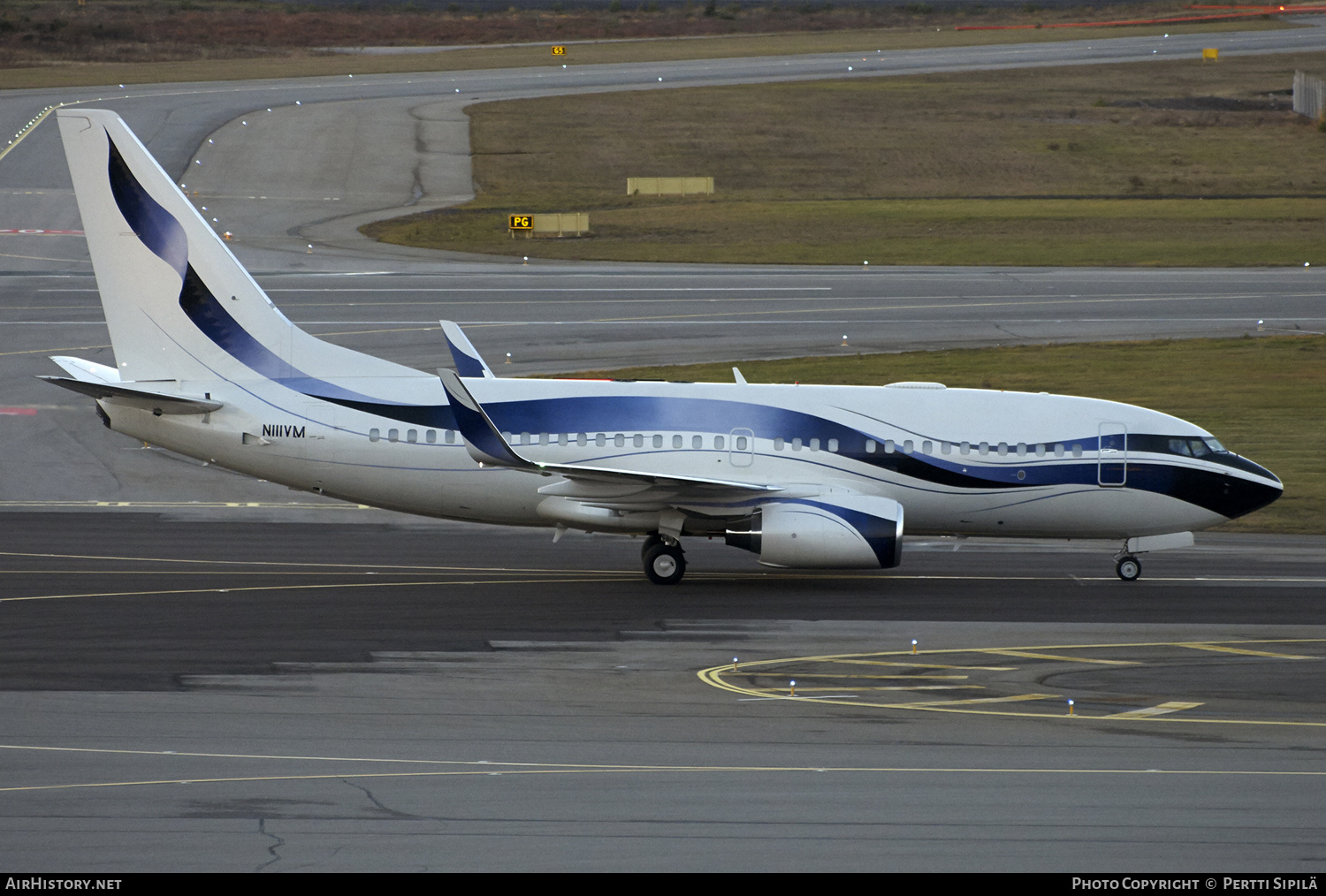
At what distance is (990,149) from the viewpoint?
8925cm

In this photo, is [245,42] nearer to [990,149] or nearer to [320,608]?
[990,149]

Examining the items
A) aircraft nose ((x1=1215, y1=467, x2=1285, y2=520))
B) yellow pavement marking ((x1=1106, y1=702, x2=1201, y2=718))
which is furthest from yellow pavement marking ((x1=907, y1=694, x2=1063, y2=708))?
aircraft nose ((x1=1215, y1=467, x2=1285, y2=520))

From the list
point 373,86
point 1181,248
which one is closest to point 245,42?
point 373,86

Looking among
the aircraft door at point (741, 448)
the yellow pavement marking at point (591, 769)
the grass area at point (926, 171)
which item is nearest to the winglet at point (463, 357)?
the aircraft door at point (741, 448)

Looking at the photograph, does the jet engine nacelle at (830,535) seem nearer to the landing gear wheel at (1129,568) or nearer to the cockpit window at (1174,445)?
the landing gear wheel at (1129,568)

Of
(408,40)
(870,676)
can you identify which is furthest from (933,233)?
(408,40)

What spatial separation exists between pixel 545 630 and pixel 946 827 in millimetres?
10430

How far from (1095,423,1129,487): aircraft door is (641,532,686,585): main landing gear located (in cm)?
828

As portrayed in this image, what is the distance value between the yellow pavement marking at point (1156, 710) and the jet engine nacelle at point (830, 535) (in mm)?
6910

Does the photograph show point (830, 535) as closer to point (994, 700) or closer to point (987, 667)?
point (987, 667)

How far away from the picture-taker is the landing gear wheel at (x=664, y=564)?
2847 centimetres

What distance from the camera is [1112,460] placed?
29047 millimetres

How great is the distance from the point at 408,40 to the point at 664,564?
410 feet

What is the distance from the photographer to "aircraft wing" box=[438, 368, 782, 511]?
86.0ft
